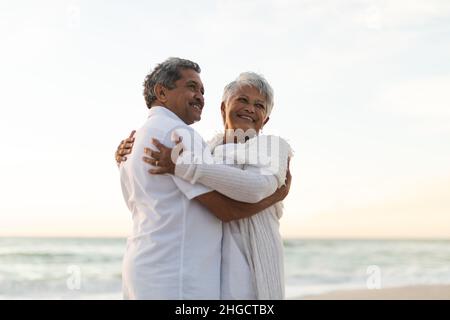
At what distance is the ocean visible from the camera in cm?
1387

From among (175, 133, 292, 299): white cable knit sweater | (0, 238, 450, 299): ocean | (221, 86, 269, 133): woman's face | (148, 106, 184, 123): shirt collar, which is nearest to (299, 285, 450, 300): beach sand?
(0, 238, 450, 299): ocean

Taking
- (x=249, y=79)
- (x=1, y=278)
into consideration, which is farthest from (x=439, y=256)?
(x=249, y=79)

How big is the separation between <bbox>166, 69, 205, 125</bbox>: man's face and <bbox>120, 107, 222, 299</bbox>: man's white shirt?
0.24 meters

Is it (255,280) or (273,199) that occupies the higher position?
(273,199)

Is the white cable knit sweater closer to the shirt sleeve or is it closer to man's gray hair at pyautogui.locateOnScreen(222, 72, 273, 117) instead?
the shirt sleeve

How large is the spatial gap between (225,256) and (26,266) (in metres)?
15.3

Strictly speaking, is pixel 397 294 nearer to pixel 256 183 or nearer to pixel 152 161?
pixel 256 183

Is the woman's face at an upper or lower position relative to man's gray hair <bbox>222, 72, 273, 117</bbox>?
lower

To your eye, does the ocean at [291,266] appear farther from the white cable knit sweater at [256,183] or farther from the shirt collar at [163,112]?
the shirt collar at [163,112]

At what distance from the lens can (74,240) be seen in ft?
73.7

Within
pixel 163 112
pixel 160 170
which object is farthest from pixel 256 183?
pixel 163 112

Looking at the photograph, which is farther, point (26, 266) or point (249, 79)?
point (26, 266)
